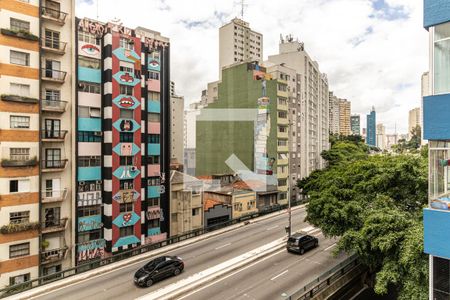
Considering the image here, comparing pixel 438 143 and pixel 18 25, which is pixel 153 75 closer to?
pixel 18 25

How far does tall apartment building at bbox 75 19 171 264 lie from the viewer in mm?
30969

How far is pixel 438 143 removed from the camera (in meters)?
11.3

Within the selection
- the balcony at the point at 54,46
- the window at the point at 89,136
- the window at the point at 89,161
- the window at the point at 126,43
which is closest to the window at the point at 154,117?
the window at the point at 89,136

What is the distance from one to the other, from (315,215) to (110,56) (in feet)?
88.8

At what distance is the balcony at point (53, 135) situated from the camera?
28.1 meters

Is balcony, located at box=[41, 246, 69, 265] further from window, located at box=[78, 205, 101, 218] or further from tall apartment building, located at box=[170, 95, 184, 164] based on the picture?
tall apartment building, located at box=[170, 95, 184, 164]

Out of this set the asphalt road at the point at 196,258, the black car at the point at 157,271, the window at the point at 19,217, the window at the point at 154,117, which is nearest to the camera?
the asphalt road at the point at 196,258

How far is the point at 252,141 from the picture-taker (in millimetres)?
58375

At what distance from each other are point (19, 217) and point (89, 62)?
1734 centimetres

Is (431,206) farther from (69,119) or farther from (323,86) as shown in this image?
(323,86)

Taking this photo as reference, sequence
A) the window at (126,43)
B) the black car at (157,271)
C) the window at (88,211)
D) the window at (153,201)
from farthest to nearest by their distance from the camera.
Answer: the window at (153,201) → the window at (126,43) → the window at (88,211) → the black car at (157,271)

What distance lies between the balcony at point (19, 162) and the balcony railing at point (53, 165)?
1053 millimetres

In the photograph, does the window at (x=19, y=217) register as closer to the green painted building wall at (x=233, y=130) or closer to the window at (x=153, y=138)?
the window at (x=153, y=138)

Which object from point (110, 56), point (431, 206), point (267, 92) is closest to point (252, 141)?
Answer: point (267, 92)
